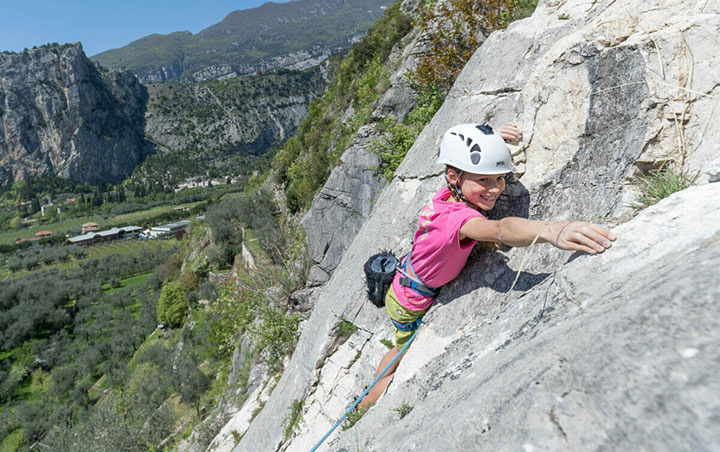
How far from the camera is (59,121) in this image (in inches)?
6063

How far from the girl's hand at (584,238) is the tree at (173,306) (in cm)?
3940

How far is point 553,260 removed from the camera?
125 inches

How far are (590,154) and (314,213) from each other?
12136 mm

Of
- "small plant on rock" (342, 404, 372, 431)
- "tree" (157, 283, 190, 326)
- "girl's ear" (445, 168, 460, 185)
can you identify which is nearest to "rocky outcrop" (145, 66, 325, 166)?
"tree" (157, 283, 190, 326)

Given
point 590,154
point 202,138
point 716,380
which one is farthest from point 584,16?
point 202,138

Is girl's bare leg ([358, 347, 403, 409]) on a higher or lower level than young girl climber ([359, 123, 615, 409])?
lower

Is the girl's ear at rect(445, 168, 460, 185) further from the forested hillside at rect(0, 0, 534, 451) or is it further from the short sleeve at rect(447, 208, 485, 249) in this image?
the forested hillside at rect(0, 0, 534, 451)

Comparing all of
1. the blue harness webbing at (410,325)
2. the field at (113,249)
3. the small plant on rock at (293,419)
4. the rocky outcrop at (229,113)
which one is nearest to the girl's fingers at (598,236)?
the blue harness webbing at (410,325)

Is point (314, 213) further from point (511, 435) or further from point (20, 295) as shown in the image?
point (20, 295)

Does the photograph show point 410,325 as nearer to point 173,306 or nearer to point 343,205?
point 343,205

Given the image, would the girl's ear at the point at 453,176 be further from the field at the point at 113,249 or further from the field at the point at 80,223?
the field at the point at 80,223

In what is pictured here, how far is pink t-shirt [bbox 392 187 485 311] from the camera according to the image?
298cm

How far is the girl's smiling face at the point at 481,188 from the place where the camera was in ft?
10.5

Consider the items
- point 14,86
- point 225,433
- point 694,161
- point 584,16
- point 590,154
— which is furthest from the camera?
point 14,86
